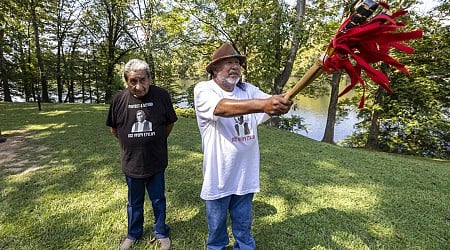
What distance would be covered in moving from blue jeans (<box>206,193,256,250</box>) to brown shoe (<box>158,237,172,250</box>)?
54 cm

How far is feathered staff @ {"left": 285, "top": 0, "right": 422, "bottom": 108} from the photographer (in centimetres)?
116

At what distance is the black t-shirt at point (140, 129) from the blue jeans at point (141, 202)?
11cm

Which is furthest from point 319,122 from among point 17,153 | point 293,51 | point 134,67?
point 134,67

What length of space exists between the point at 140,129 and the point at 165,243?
1150mm

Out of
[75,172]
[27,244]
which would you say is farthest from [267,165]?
[27,244]

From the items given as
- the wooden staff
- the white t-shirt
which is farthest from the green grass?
the wooden staff

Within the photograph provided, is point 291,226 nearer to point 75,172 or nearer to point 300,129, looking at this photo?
point 75,172

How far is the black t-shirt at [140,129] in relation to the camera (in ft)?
8.09

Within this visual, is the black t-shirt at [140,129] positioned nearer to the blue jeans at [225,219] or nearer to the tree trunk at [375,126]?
the blue jeans at [225,219]

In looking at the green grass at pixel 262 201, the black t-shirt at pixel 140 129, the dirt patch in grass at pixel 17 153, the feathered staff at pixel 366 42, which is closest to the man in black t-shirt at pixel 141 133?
the black t-shirt at pixel 140 129

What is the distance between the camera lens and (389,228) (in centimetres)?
313

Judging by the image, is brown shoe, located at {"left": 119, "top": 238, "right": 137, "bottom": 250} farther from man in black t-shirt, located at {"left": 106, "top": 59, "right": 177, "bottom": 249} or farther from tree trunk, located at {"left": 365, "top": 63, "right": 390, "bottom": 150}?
tree trunk, located at {"left": 365, "top": 63, "right": 390, "bottom": 150}

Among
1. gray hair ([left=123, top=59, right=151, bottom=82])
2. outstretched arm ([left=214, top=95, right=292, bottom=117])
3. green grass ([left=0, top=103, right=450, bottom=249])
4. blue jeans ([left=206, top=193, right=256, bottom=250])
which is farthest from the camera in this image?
green grass ([left=0, top=103, right=450, bottom=249])

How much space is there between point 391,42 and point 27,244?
11.2ft
